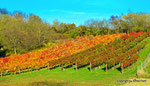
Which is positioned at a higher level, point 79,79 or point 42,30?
point 42,30

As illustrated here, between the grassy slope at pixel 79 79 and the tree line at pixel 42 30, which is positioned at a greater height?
the tree line at pixel 42 30

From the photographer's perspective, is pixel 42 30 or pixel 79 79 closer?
pixel 79 79

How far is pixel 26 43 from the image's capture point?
48.3m

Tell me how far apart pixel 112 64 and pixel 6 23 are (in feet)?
134

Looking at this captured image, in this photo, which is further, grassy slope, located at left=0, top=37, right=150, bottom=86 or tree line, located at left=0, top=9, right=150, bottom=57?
tree line, located at left=0, top=9, right=150, bottom=57

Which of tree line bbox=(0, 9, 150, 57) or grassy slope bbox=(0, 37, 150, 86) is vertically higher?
tree line bbox=(0, 9, 150, 57)

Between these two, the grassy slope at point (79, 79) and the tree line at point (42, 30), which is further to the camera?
the tree line at point (42, 30)

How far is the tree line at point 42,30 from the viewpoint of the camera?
47.6 metres

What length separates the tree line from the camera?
156 ft

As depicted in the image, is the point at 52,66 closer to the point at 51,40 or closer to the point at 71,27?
the point at 51,40

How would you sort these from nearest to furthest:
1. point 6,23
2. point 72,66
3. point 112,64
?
point 112,64 < point 72,66 < point 6,23

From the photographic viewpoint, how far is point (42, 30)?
2116 inches

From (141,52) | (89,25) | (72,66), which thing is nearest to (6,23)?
(89,25)

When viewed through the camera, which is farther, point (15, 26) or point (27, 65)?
point (15, 26)
